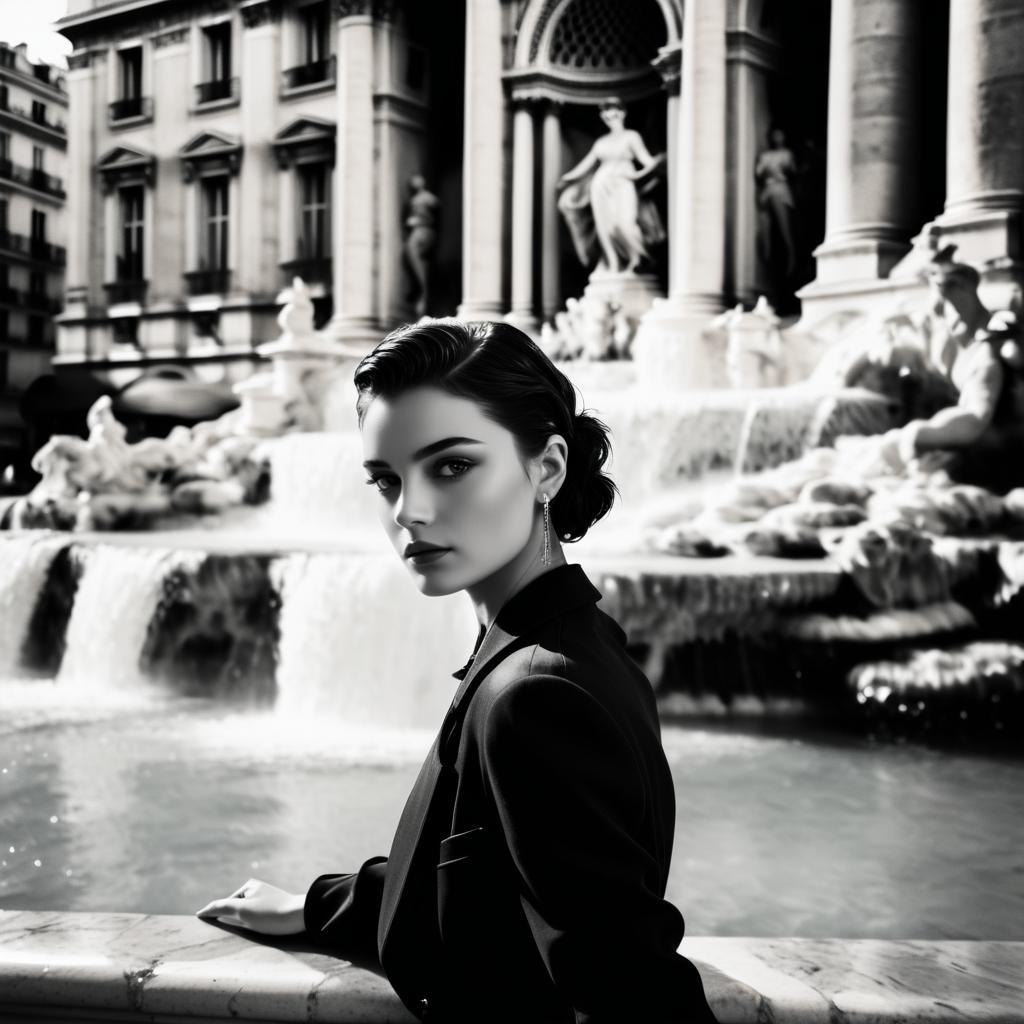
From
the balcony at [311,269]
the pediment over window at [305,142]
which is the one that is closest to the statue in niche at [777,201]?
the balcony at [311,269]

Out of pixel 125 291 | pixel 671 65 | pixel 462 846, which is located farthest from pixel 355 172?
pixel 462 846

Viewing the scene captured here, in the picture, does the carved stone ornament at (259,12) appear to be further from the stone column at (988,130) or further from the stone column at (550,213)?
the stone column at (988,130)

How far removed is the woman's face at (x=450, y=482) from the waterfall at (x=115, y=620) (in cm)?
742

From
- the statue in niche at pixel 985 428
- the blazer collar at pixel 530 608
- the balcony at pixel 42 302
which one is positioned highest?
the balcony at pixel 42 302

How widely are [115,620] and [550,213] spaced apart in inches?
432

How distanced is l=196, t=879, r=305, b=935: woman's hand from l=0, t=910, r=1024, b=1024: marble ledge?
19 millimetres

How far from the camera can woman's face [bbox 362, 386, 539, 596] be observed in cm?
131

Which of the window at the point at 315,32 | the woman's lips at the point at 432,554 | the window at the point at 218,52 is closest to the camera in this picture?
the woman's lips at the point at 432,554

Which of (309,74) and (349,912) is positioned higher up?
(309,74)

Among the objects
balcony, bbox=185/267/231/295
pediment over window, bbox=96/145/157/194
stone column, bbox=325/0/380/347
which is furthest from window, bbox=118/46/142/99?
stone column, bbox=325/0/380/347

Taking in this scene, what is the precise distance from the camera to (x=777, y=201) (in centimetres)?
1542

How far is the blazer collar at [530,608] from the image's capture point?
1291mm

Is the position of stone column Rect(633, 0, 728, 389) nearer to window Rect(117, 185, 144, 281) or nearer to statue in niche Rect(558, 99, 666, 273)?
statue in niche Rect(558, 99, 666, 273)

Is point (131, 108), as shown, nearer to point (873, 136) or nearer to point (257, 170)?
point (257, 170)
